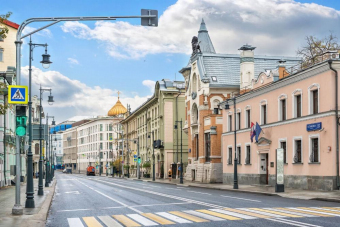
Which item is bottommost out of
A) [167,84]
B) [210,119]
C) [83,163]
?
[83,163]

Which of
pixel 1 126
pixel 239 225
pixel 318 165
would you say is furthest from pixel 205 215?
pixel 1 126

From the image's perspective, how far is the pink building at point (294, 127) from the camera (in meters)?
30.0

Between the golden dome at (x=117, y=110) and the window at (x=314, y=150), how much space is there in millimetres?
125029

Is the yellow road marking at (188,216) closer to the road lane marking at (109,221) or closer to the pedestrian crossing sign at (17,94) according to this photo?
the road lane marking at (109,221)

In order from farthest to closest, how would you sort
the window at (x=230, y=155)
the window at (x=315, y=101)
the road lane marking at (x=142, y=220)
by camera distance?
the window at (x=230, y=155) < the window at (x=315, y=101) < the road lane marking at (x=142, y=220)

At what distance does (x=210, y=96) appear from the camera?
55.4 m

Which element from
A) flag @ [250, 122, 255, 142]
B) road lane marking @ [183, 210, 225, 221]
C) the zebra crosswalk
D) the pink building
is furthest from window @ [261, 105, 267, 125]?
road lane marking @ [183, 210, 225, 221]

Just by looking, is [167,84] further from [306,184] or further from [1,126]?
[306,184]

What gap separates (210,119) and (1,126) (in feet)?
71.1

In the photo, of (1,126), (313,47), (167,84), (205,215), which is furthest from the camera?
(167,84)

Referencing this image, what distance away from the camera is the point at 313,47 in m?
57.1

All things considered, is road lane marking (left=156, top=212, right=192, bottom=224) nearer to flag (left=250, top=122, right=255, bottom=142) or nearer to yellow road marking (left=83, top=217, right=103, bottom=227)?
yellow road marking (left=83, top=217, right=103, bottom=227)

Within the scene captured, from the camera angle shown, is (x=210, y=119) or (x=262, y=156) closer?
(x=262, y=156)

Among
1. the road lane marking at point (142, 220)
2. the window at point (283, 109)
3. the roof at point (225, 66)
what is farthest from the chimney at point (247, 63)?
the road lane marking at point (142, 220)
